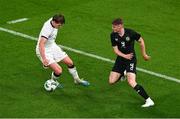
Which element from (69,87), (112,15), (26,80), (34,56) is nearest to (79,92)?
(69,87)

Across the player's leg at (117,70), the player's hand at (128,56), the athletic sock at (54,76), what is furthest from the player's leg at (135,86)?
the athletic sock at (54,76)

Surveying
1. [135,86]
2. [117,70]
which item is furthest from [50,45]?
A: [135,86]

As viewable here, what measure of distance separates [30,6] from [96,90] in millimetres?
7460

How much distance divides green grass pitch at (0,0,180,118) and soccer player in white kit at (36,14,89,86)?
537 millimetres

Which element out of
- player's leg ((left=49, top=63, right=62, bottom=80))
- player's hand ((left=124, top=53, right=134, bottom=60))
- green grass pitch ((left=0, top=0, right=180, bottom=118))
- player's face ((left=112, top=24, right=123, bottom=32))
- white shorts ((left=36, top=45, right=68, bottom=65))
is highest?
player's face ((left=112, top=24, right=123, bottom=32))

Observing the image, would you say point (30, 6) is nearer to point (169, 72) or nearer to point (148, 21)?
point (148, 21)

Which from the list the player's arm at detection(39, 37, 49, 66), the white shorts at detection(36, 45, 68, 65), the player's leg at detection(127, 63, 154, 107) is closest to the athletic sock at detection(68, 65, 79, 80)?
the white shorts at detection(36, 45, 68, 65)

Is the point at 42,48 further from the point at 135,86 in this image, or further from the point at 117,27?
the point at 135,86

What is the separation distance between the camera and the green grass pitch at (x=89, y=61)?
577 inches

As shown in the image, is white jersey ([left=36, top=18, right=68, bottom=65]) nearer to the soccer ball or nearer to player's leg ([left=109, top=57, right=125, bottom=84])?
the soccer ball

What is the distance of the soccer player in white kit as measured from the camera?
48.1 feet

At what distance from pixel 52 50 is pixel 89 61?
266 cm

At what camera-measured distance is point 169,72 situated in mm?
16984

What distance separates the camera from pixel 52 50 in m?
15.4
